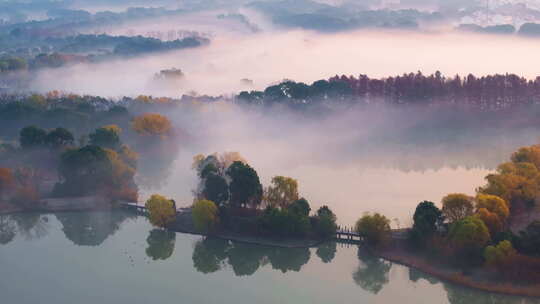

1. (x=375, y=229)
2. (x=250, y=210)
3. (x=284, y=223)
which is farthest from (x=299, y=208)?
(x=375, y=229)

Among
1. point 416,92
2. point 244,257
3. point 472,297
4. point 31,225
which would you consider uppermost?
point 416,92

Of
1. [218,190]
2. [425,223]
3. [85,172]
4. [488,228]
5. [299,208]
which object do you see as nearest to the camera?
[488,228]

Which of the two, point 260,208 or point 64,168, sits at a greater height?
point 64,168

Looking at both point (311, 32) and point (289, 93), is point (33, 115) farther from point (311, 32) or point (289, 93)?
point (311, 32)

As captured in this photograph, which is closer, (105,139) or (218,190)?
(218,190)

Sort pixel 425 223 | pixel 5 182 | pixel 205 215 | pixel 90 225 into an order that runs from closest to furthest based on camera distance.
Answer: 1. pixel 425 223
2. pixel 205 215
3. pixel 90 225
4. pixel 5 182

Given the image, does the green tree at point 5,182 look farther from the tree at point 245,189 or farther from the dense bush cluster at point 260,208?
the tree at point 245,189

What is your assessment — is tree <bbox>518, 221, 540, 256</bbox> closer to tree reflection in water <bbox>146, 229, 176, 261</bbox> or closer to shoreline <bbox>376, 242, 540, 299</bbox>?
shoreline <bbox>376, 242, 540, 299</bbox>

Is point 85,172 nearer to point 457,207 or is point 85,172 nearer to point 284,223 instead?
point 284,223
